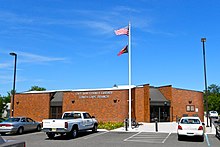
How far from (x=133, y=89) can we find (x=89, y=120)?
15.2 meters

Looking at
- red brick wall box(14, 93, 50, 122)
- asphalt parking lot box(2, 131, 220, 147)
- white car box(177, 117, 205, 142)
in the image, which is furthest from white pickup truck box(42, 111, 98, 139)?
red brick wall box(14, 93, 50, 122)

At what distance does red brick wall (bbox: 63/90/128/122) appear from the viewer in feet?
112

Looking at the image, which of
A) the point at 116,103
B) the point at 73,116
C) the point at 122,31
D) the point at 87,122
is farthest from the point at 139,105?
the point at 73,116

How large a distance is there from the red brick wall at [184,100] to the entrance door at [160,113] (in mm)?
1050

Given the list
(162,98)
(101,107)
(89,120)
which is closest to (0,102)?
(101,107)

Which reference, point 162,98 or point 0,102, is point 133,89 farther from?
point 0,102

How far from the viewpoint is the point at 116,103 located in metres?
34.7

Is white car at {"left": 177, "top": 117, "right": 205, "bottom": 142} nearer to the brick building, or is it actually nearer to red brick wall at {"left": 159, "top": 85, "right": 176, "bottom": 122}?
the brick building

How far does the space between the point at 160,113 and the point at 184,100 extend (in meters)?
4.54

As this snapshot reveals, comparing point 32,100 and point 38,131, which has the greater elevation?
point 32,100

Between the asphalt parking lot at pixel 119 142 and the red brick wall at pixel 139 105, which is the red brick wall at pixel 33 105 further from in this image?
the asphalt parking lot at pixel 119 142

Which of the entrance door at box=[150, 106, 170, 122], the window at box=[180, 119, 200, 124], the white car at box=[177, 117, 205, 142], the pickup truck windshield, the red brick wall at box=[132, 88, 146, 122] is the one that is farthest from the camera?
the entrance door at box=[150, 106, 170, 122]

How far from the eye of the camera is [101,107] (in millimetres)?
35312

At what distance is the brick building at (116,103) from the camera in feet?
112
